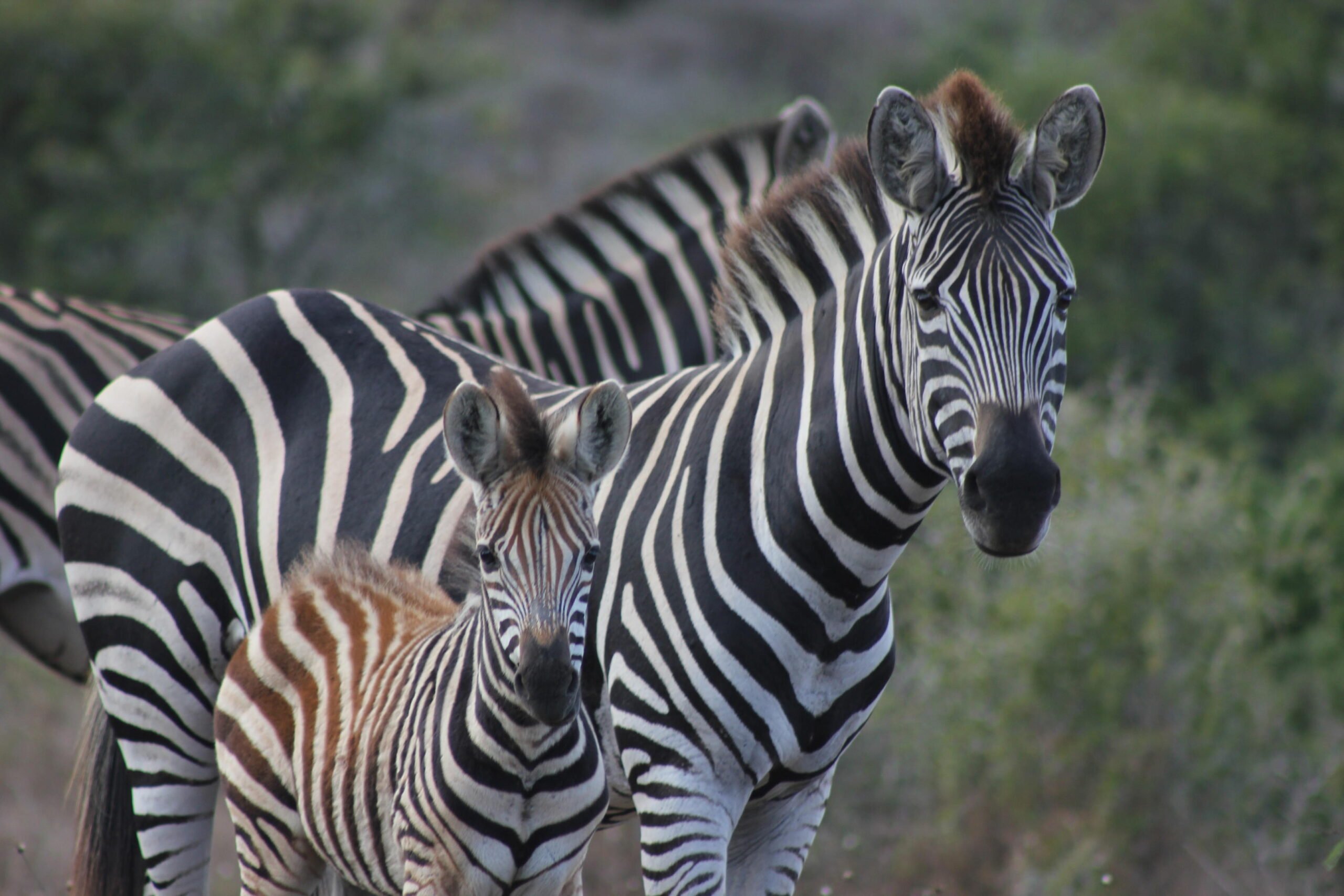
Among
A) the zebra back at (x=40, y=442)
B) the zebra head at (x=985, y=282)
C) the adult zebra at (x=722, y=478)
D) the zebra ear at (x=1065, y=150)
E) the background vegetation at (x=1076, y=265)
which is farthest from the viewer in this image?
the background vegetation at (x=1076, y=265)

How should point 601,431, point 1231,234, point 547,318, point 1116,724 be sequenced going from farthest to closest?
point 1231,234 → point 1116,724 → point 547,318 → point 601,431

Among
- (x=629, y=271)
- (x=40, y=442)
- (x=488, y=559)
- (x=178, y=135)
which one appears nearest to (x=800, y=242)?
(x=488, y=559)

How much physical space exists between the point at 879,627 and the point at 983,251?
1.18 meters

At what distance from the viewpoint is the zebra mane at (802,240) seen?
13.7ft

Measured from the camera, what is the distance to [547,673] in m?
3.32

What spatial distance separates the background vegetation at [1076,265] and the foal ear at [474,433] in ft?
9.48

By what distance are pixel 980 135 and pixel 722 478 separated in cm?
121

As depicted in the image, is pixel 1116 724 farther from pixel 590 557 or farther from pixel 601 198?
pixel 590 557

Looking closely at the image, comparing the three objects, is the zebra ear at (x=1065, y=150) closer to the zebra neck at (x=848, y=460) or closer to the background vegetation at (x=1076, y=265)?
the zebra neck at (x=848, y=460)

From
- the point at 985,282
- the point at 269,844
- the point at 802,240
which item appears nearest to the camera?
the point at 985,282

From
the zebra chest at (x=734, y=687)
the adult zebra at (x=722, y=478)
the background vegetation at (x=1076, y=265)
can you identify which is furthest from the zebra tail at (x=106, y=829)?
the background vegetation at (x=1076, y=265)

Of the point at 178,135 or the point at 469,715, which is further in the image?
the point at 178,135

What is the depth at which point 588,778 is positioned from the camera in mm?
3631

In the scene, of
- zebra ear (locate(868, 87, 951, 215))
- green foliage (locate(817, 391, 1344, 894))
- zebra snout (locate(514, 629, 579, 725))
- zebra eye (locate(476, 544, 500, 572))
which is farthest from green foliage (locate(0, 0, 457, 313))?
→ zebra snout (locate(514, 629, 579, 725))
